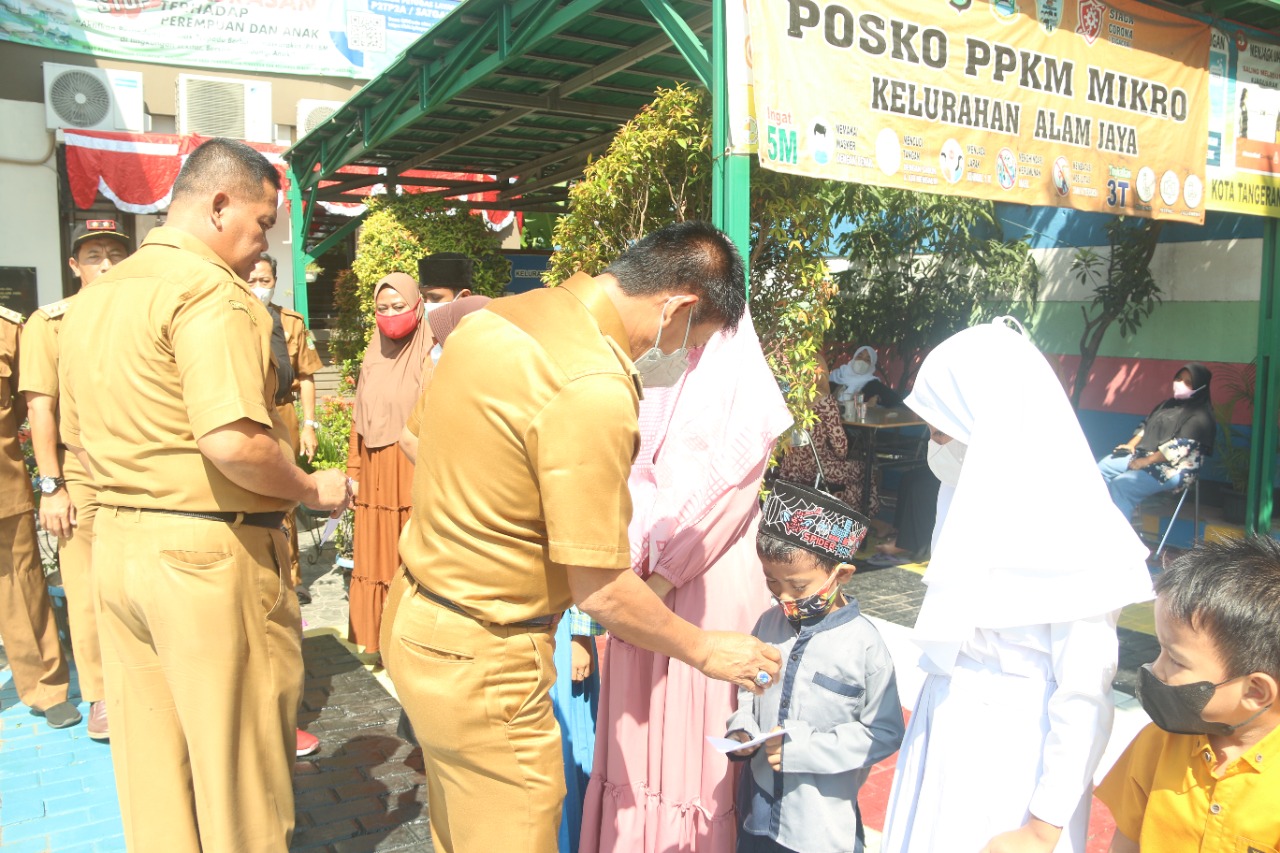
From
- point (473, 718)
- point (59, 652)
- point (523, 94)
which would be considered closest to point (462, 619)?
point (473, 718)

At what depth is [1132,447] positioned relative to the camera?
7.21m

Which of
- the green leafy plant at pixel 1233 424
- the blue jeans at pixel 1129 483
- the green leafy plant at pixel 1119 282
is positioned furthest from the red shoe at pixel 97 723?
the green leafy plant at pixel 1119 282

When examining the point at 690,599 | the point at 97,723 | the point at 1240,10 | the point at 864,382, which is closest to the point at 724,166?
the point at 690,599

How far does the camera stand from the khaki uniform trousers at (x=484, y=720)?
192 cm

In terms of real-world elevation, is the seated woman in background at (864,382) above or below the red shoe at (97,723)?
above

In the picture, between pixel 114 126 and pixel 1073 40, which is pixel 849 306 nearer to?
pixel 1073 40

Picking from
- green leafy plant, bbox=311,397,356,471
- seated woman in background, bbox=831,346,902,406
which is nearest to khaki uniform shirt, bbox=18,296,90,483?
green leafy plant, bbox=311,397,356,471

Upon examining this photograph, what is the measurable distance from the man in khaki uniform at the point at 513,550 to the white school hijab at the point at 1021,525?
605mm

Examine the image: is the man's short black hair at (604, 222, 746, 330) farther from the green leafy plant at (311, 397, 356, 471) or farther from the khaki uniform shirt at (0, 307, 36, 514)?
the green leafy plant at (311, 397, 356, 471)

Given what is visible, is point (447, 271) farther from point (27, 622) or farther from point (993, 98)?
point (993, 98)

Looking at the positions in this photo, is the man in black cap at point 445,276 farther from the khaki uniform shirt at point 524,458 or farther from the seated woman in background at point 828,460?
the khaki uniform shirt at point 524,458

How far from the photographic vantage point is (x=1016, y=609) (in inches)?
75.1

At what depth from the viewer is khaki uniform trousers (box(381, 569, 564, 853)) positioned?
192 centimetres

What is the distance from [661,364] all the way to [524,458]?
0.60 meters
